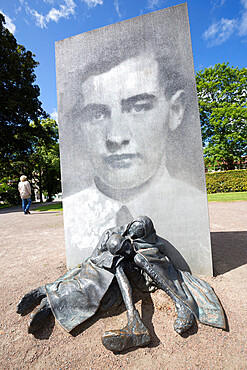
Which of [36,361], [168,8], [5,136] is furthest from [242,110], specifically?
[36,361]

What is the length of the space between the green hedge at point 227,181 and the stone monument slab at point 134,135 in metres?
16.4

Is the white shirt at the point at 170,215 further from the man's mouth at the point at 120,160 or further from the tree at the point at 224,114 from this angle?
the tree at the point at 224,114

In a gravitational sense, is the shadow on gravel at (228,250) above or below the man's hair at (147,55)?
below

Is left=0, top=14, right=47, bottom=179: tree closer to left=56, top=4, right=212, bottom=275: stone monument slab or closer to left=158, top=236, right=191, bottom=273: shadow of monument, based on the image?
left=56, top=4, right=212, bottom=275: stone monument slab

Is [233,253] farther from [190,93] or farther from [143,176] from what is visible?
[190,93]

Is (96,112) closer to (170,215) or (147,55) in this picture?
(147,55)

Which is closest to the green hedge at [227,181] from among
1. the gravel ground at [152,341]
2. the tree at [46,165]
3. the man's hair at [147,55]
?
the gravel ground at [152,341]

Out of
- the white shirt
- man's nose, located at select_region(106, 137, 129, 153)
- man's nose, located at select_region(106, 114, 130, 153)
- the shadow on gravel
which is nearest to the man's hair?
man's nose, located at select_region(106, 114, 130, 153)

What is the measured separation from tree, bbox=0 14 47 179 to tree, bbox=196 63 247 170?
19.0 m

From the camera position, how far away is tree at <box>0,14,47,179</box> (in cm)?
1497

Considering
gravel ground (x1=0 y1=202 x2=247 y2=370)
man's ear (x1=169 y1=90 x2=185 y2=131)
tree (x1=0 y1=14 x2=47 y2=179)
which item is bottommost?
gravel ground (x1=0 y1=202 x2=247 y2=370)

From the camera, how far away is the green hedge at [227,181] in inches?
654

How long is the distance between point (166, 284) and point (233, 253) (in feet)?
7.55

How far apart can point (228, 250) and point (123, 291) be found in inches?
112
